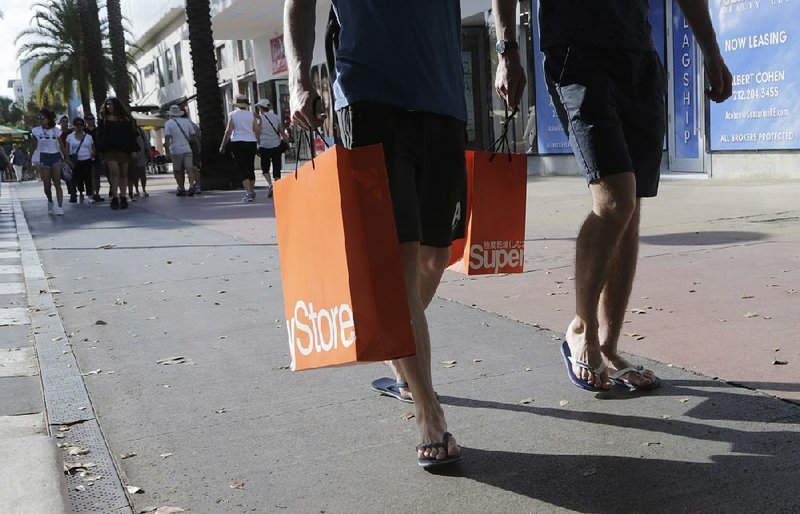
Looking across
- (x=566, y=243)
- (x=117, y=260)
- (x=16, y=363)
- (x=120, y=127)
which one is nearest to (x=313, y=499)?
(x=16, y=363)

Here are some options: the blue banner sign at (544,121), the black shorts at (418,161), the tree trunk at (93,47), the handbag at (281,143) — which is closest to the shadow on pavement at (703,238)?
the black shorts at (418,161)

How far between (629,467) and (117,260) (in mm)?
6766

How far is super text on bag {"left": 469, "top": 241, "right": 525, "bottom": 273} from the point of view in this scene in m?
3.44

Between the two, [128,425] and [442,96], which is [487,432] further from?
[128,425]

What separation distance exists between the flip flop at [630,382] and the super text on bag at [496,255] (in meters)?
0.57

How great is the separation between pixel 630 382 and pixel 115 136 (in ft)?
43.1

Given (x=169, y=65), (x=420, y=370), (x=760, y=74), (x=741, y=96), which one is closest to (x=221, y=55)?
(x=169, y=65)

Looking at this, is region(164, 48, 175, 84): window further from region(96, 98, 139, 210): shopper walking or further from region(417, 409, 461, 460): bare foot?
region(417, 409, 461, 460): bare foot

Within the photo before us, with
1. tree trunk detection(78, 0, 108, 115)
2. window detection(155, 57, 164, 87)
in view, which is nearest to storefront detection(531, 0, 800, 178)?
tree trunk detection(78, 0, 108, 115)

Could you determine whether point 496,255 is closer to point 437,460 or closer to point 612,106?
point 612,106

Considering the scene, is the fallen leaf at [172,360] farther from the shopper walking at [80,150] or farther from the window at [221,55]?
the window at [221,55]

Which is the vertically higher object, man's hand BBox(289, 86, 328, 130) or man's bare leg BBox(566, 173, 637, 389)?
man's hand BBox(289, 86, 328, 130)

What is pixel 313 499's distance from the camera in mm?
2580

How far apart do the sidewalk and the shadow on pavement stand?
54 mm
